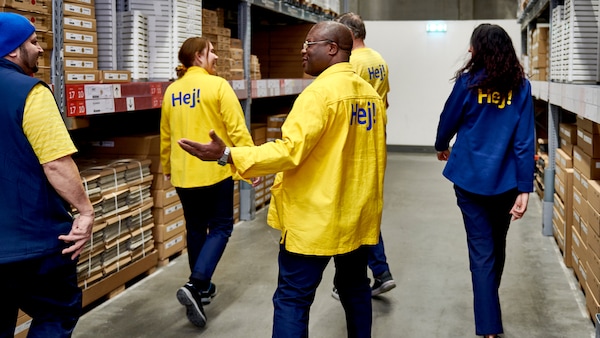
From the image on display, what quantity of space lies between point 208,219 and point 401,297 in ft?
4.46

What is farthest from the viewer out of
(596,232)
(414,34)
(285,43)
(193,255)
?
(414,34)

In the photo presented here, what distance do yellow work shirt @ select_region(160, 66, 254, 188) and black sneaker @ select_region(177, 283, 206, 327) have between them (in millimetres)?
609

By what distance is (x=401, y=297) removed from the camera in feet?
14.7

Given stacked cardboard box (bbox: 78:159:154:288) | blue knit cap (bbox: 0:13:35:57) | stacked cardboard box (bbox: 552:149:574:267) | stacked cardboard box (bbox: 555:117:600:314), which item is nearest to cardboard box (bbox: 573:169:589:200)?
stacked cardboard box (bbox: 555:117:600:314)

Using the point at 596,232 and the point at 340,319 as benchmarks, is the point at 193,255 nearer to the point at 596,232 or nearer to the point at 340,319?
the point at 340,319

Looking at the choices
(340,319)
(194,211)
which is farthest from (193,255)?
(340,319)

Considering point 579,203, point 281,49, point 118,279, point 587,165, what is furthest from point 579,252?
point 281,49

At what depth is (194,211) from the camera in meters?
4.16

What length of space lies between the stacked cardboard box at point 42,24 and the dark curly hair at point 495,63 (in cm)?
214

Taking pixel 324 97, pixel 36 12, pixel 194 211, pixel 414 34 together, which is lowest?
pixel 194 211

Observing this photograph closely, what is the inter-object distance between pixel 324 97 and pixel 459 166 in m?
1.26

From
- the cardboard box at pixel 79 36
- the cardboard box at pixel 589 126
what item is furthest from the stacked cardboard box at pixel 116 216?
the cardboard box at pixel 589 126

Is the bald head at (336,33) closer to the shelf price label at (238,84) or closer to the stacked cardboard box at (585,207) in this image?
the stacked cardboard box at (585,207)

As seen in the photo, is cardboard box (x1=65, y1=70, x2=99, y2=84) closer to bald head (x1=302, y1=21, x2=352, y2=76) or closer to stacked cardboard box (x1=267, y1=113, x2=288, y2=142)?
bald head (x1=302, y1=21, x2=352, y2=76)
